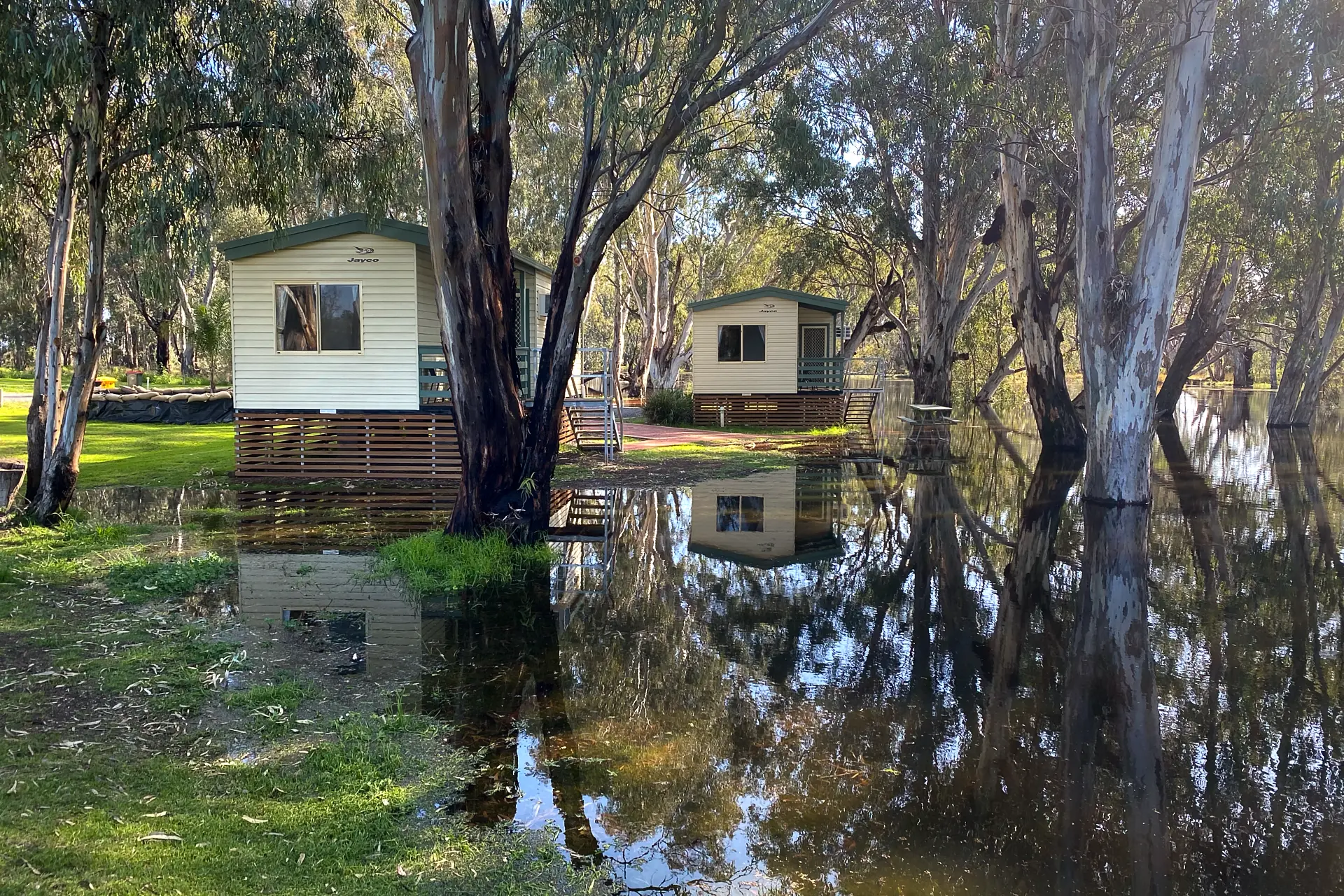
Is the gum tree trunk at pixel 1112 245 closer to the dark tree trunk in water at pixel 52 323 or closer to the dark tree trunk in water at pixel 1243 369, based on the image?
the dark tree trunk in water at pixel 52 323

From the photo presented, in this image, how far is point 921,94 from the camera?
1766 cm

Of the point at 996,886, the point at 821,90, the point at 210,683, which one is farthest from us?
the point at 821,90

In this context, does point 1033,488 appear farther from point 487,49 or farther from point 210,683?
point 210,683

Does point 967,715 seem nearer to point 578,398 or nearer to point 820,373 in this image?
point 578,398

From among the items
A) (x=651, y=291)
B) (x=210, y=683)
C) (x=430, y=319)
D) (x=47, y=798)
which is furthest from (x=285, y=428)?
(x=651, y=291)

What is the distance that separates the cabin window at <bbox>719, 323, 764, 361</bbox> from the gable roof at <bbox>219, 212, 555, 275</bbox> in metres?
12.7

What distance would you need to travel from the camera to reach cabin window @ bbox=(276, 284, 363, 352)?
1495 centimetres

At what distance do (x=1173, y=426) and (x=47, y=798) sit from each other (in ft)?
96.3

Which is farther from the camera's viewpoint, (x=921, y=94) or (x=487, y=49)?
(x=921, y=94)

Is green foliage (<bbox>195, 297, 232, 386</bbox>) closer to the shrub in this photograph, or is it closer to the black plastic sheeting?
the black plastic sheeting

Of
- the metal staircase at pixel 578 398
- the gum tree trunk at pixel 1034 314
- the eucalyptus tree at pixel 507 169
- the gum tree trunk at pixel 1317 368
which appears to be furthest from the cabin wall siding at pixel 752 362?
the eucalyptus tree at pixel 507 169

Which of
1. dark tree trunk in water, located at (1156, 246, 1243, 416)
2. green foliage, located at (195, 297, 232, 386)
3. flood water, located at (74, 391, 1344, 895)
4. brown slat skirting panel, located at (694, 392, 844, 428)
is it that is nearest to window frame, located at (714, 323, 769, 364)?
brown slat skirting panel, located at (694, 392, 844, 428)

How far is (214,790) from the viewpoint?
404cm

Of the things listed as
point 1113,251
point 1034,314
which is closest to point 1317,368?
point 1034,314
